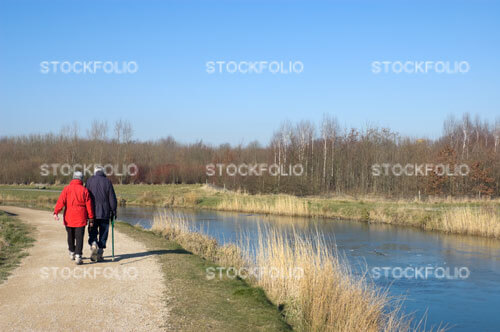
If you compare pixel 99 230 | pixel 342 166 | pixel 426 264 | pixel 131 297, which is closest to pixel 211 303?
pixel 131 297

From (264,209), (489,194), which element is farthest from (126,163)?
(489,194)

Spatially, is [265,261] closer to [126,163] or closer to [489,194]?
[489,194]

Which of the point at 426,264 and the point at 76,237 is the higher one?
the point at 76,237

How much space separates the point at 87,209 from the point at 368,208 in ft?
75.5

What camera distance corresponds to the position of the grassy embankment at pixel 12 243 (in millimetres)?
10664

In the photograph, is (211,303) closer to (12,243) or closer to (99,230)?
(99,230)

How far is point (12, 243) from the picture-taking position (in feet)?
45.3

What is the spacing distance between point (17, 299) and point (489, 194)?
37.8 meters

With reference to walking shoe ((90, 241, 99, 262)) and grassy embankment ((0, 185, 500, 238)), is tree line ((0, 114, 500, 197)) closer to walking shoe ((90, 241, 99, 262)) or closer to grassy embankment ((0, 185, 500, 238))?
grassy embankment ((0, 185, 500, 238))

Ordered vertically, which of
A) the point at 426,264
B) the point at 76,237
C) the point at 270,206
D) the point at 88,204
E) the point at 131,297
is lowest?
the point at 426,264

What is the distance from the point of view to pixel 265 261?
11883 millimetres

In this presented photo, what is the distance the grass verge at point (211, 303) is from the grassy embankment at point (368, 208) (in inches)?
640

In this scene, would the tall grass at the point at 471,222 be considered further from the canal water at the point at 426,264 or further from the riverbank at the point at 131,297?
the riverbank at the point at 131,297

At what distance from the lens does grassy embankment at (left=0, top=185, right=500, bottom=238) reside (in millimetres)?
23578
